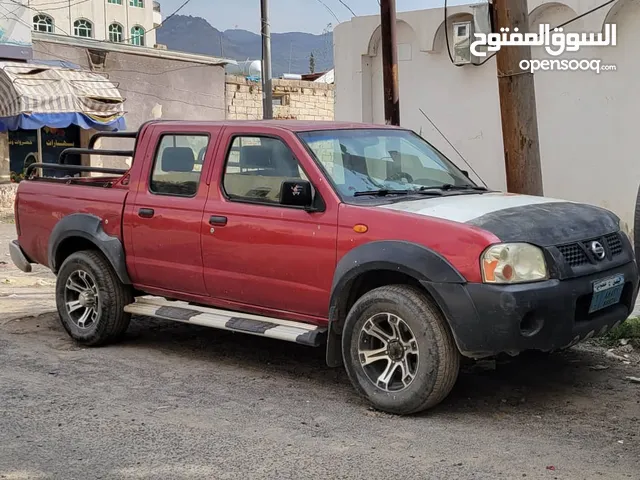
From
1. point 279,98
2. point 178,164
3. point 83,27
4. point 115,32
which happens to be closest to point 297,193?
point 178,164

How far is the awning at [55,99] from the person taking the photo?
20688 mm

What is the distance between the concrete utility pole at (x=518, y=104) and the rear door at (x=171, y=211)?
95.7 inches

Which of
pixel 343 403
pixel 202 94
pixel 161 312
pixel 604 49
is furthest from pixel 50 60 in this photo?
pixel 343 403

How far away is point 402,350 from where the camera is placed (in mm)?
5359

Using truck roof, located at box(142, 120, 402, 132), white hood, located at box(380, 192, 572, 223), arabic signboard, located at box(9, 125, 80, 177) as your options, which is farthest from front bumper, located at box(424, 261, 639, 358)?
arabic signboard, located at box(9, 125, 80, 177)

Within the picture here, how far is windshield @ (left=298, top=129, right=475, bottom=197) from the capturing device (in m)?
5.98

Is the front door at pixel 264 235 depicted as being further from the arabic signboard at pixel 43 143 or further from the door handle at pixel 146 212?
the arabic signboard at pixel 43 143

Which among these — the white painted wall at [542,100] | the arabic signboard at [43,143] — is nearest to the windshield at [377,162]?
the white painted wall at [542,100]

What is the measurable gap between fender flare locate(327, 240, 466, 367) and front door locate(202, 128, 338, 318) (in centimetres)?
13

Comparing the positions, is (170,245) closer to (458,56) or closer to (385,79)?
(385,79)

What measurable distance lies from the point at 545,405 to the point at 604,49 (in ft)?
22.0

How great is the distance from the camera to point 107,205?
7086 mm

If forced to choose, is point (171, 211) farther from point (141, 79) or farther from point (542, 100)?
point (141, 79)

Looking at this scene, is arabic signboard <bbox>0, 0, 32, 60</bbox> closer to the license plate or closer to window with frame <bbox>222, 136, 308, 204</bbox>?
window with frame <bbox>222, 136, 308, 204</bbox>
